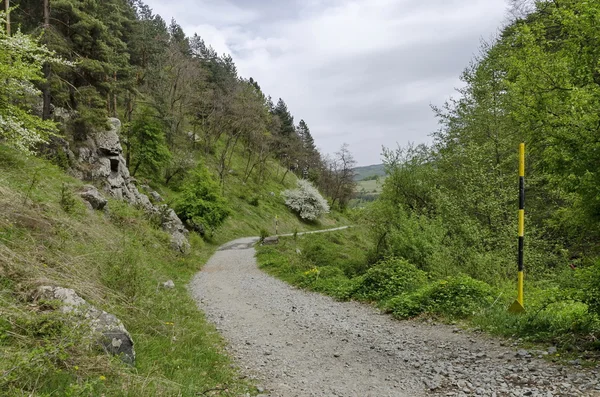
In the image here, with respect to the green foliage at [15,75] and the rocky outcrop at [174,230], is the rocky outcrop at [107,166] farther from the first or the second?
the green foliage at [15,75]

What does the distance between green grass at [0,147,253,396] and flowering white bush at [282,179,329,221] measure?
43.7 meters

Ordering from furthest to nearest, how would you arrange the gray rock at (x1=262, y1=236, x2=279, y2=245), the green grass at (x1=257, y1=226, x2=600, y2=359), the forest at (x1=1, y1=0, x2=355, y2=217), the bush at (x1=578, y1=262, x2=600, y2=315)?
the gray rock at (x1=262, y1=236, x2=279, y2=245), the forest at (x1=1, y1=0, x2=355, y2=217), the green grass at (x1=257, y1=226, x2=600, y2=359), the bush at (x1=578, y1=262, x2=600, y2=315)

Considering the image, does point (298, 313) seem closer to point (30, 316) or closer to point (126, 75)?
point (30, 316)

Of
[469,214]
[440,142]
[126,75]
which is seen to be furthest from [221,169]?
[469,214]

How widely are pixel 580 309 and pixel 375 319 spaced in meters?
3.78

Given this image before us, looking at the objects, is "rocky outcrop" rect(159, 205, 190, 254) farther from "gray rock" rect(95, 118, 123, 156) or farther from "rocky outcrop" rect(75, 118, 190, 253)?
"gray rock" rect(95, 118, 123, 156)

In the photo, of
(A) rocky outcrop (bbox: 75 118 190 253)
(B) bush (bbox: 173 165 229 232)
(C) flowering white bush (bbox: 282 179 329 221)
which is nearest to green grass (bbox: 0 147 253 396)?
(A) rocky outcrop (bbox: 75 118 190 253)

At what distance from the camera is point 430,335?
6.24 meters

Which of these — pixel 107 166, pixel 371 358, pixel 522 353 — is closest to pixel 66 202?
pixel 371 358

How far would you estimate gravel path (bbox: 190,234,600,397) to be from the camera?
4.11 meters

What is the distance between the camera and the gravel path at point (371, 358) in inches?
162

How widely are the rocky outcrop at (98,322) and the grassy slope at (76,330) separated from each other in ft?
0.47

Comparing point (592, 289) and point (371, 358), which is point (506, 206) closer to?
point (592, 289)

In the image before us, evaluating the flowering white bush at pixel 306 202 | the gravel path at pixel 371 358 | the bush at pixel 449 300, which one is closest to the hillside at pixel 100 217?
the gravel path at pixel 371 358
